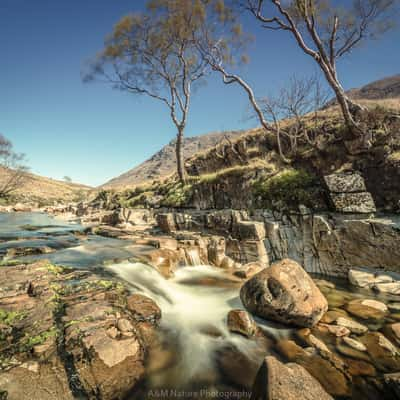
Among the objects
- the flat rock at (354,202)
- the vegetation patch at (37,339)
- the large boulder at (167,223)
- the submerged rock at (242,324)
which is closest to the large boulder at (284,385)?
the submerged rock at (242,324)

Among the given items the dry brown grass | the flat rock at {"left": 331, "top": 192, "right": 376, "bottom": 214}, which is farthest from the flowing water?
the dry brown grass

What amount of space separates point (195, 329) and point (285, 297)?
6.83 ft

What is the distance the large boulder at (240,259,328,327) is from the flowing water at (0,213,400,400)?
279 millimetres

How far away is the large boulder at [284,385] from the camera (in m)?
2.26

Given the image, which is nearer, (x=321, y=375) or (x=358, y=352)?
(x=321, y=375)

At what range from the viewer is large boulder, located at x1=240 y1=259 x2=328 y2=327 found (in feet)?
14.5

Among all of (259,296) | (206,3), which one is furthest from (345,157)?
(206,3)

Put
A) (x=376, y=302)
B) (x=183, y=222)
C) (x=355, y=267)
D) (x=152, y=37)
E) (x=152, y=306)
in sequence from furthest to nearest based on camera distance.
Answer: (x=152, y=37)
(x=183, y=222)
(x=355, y=267)
(x=376, y=302)
(x=152, y=306)

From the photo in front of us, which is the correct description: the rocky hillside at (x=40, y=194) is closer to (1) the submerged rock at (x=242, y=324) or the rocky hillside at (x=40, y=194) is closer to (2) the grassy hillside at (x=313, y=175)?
(2) the grassy hillside at (x=313, y=175)

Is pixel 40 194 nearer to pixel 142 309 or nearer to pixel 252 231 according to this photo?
pixel 252 231

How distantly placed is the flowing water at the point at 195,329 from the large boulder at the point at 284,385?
0.67 meters

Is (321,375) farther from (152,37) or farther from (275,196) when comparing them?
(152,37)

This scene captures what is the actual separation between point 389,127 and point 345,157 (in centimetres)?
187

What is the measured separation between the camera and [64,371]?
249 cm
